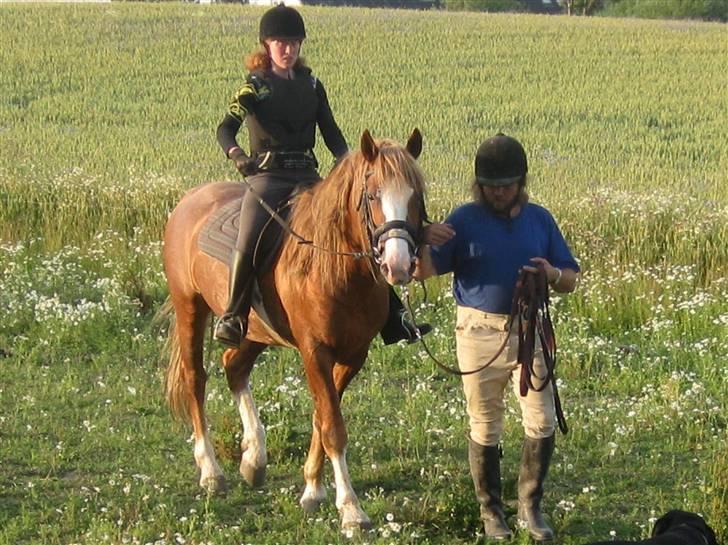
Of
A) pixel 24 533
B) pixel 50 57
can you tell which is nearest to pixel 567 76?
pixel 50 57

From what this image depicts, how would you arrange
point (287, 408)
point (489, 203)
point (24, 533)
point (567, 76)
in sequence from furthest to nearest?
point (567, 76) < point (287, 408) < point (24, 533) < point (489, 203)


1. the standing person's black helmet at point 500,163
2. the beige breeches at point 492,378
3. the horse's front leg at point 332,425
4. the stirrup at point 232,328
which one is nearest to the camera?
the standing person's black helmet at point 500,163

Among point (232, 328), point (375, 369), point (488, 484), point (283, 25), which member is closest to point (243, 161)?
point (283, 25)

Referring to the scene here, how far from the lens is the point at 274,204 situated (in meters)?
6.80

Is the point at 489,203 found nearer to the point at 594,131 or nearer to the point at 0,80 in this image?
the point at 594,131

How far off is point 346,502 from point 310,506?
339 millimetres

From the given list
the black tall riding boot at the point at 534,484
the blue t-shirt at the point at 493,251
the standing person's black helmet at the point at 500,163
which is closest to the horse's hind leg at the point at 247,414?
the black tall riding boot at the point at 534,484

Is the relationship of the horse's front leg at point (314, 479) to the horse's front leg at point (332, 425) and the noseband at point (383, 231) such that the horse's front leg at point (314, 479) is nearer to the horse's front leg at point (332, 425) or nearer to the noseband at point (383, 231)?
the horse's front leg at point (332, 425)

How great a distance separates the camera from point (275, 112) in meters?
6.80

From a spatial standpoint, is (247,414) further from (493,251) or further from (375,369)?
(493,251)

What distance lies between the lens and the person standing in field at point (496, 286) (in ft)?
18.9

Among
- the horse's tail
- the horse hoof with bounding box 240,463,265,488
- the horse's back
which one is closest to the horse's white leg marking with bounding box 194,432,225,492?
the horse hoof with bounding box 240,463,265,488

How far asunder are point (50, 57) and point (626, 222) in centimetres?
2692

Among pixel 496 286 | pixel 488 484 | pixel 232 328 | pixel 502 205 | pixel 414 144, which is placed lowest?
pixel 488 484
